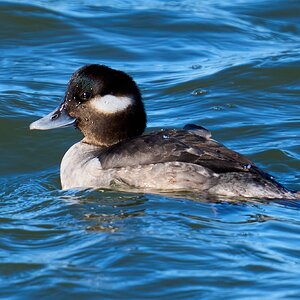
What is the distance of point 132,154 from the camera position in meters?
10.5

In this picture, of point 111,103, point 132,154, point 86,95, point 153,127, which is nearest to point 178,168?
point 132,154

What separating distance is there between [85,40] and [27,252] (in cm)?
857

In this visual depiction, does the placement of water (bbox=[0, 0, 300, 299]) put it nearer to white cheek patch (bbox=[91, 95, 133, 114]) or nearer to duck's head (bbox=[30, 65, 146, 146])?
duck's head (bbox=[30, 65, 146, 146])

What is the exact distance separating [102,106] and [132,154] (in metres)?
0.88

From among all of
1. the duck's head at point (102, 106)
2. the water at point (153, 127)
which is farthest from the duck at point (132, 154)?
Answer: the water at point (153, 127)

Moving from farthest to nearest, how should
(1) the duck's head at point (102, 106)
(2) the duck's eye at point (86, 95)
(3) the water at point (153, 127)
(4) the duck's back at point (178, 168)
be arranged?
(2) the duck's eye at point (86, 95) < (1) the duck's head at point (102, 106) < (4) the duck's back at point (178, 168) < (3) the water at point (153, 127)

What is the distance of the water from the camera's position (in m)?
8.62

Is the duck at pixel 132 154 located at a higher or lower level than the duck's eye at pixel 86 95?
lower

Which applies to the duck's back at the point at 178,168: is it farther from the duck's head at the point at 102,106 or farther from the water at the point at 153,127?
the duck's head at the point at 102,106

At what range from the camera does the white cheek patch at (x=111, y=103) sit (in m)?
11.1

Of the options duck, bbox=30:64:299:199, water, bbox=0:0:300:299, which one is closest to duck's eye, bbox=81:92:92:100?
duck, bbox=30:64:299:199

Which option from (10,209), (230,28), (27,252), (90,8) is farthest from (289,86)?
(27,252)

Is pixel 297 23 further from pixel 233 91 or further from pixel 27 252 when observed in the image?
pixel 27 252

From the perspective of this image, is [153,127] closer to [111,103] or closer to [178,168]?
[111,103]
